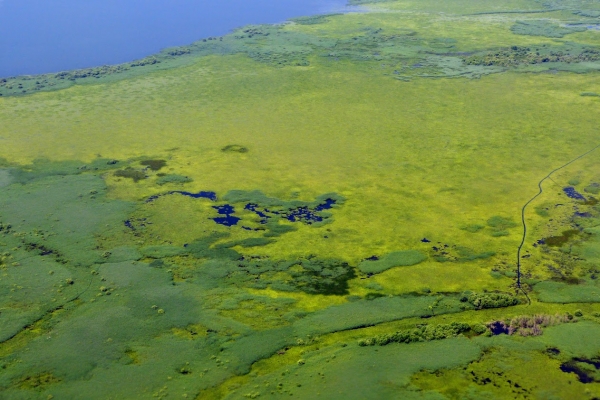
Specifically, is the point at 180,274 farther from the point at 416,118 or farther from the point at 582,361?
the point at 416,118

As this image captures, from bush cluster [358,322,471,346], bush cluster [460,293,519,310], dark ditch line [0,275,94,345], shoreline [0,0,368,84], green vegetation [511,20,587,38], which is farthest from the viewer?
green vegetation [511,20,587,38]

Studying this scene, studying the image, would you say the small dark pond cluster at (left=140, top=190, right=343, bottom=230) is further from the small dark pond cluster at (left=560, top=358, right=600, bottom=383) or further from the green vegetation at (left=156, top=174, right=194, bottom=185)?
the small dark pond cluster at (left=560, top=358, right=600, bottom=383)

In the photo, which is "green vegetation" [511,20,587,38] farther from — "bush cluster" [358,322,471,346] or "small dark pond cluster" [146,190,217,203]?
"bush cluster" [358,322,471,346]

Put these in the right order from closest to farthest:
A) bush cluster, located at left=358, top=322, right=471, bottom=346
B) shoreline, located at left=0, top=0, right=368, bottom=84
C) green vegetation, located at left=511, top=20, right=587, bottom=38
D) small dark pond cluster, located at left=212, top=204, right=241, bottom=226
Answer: bush cluster, located at left=358, top=322, right=471, bottom=346 → small dark pond cluster, located at left=212, top=204, right=241, bottom=226 → shoreline, located at left=0, top=0, right=368, bottom=84 → green vegetation, located at left=511, top=20, right=587, bottom=38

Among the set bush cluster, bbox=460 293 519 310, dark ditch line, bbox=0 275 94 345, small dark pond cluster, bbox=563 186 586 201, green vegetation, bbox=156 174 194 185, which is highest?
green vegetation, bbox=156 174 194 185

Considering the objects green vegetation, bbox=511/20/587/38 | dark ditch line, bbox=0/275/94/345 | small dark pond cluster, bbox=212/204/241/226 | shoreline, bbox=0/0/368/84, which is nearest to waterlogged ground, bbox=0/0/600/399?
dark ditch line, bbox=0/275/94/345

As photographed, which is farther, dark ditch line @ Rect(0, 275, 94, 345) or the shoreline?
the shoreline

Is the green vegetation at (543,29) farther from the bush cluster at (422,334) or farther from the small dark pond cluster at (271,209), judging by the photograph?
the bush cluster at (422,334)

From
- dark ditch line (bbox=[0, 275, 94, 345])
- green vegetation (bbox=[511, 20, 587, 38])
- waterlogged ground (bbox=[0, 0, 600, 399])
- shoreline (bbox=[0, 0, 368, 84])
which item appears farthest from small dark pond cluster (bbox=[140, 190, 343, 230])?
green vegetation (bbox=[511, 20, 587, 38])

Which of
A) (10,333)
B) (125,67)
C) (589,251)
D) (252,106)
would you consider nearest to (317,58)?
(252,106)

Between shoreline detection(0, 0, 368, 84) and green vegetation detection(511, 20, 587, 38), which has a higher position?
shoreline detection(0, 0, 368, 84)
